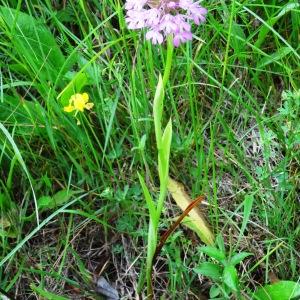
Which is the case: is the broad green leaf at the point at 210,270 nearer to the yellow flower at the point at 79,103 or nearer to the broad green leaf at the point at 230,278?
the broad green leaf at the point at 230,278

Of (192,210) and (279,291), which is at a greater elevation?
(192,210)

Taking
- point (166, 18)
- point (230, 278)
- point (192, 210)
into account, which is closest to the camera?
point (166, 18)

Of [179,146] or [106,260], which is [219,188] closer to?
[179,146]

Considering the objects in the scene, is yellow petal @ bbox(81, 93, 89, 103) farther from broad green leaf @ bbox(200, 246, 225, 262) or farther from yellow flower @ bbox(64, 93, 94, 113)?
broad green leaf @ bbox(200, 246, 225, 262)

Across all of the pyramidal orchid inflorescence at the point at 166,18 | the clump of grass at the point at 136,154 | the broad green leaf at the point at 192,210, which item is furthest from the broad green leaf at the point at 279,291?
the pyramidal orchid inflorescence at the point at 166,18

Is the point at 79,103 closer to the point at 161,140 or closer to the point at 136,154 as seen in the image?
the point at 136,154

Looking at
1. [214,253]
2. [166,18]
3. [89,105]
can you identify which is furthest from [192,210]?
[166,18]
